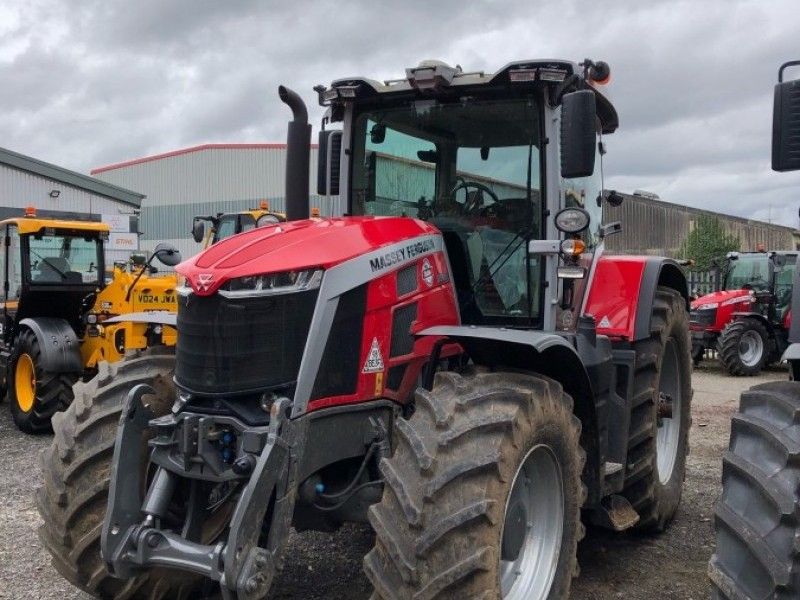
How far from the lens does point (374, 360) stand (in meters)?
3.52

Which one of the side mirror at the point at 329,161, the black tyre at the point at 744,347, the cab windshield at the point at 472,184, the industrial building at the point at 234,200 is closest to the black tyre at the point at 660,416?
the cab windshield at the point at 472,184

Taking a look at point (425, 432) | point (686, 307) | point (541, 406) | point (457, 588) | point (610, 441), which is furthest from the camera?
point (686, 307)

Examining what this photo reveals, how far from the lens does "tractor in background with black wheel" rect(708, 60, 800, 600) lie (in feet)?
8.46

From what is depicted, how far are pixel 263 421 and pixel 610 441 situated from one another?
216 centimetres

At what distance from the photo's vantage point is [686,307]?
5.75 metres

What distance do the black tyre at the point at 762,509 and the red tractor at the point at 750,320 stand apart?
12.2 metres

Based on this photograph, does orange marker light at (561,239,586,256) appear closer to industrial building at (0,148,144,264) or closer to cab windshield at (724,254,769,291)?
cab windshield at (724,254,769,291)

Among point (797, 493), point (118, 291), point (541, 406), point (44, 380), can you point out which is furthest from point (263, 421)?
point (118, 291)

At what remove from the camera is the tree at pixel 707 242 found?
27.0 meters

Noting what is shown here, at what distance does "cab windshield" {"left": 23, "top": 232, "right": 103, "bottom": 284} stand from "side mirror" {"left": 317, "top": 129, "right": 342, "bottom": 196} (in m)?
5.88

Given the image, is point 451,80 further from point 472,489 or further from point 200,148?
point 200,148

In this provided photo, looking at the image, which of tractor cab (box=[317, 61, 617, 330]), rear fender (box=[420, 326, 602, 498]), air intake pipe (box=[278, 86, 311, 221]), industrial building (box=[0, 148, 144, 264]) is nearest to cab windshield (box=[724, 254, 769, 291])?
tractor cab (box=[317, 61, 617, 330])

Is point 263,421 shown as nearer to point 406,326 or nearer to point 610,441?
→ point 406,326

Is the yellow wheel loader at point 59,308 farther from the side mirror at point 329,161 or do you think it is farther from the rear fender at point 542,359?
the rear fender at point 542,359
